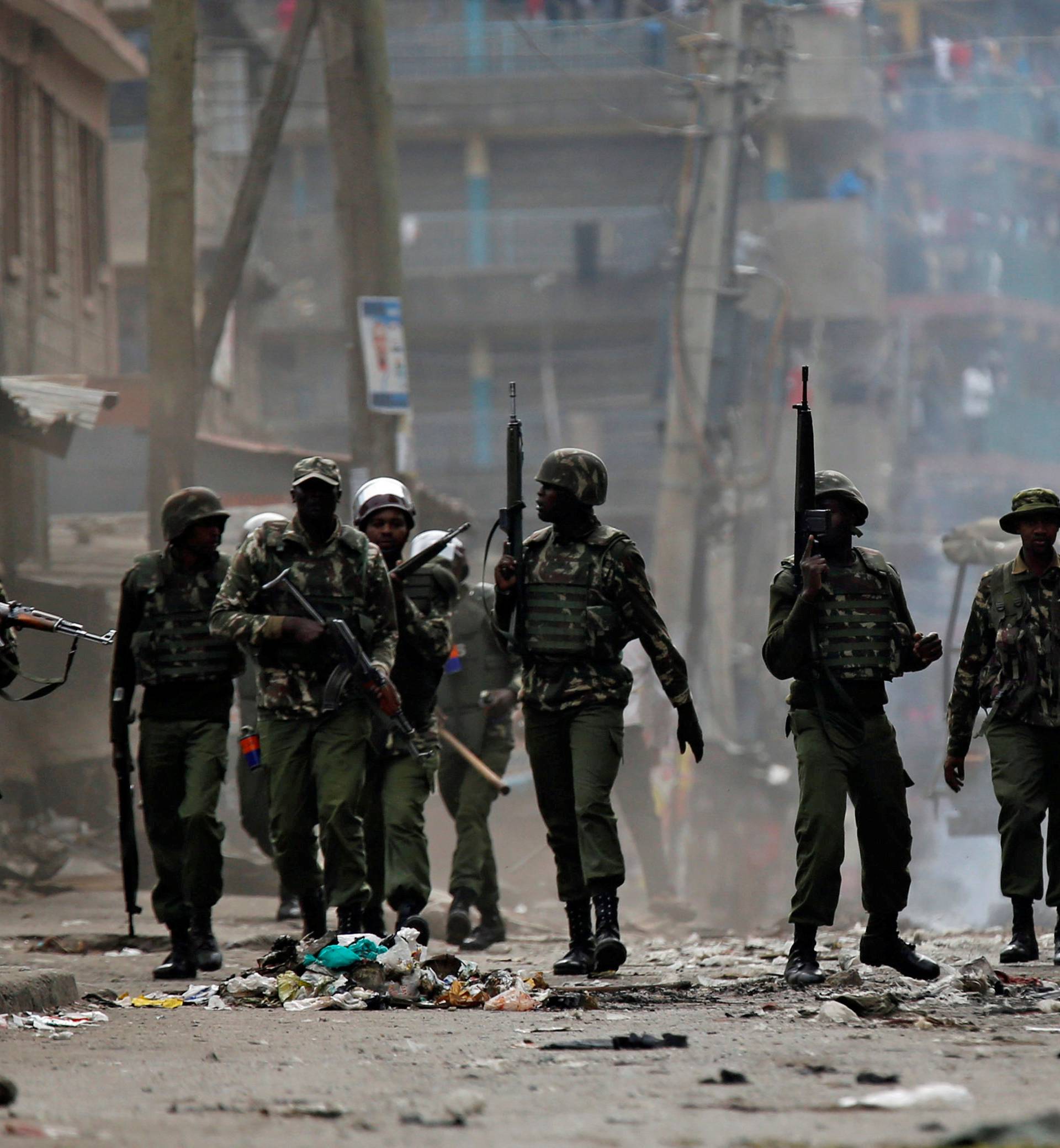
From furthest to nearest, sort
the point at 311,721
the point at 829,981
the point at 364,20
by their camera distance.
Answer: the point at 364,20 → the point at 311,721 → the point at 829,981

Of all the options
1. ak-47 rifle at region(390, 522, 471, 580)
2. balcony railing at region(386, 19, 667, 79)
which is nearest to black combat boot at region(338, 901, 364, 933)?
ak-47 rifle at region(390, 522, 471, 580)

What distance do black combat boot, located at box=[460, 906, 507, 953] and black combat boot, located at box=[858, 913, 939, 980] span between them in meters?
2.94

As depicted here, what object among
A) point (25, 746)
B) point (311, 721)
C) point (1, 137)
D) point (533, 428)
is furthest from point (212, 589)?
point (533, 428)

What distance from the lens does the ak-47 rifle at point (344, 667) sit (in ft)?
24.2

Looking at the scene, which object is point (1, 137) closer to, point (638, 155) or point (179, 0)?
point (179, 0)

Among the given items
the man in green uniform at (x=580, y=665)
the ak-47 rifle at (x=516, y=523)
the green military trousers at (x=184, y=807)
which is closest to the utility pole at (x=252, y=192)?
the green military trousers at (x=184, y=807)

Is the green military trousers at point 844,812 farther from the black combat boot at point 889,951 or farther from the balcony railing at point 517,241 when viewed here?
the balcony railing at point 517,241

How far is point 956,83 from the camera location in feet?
141

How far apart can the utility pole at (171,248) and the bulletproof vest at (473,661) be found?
4396 millimetres

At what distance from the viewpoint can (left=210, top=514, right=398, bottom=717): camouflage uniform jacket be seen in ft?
24.5

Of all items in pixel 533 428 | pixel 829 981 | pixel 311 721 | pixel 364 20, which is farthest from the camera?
pixel 533 428

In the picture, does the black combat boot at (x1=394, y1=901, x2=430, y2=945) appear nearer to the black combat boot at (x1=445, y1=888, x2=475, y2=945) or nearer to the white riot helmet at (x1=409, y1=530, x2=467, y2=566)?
the black combat boot at (x1=445, y1=888, x2=475, y2=945)

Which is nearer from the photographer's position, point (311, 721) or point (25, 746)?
point (311, 721)

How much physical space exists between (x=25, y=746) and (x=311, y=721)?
24.0 feet
